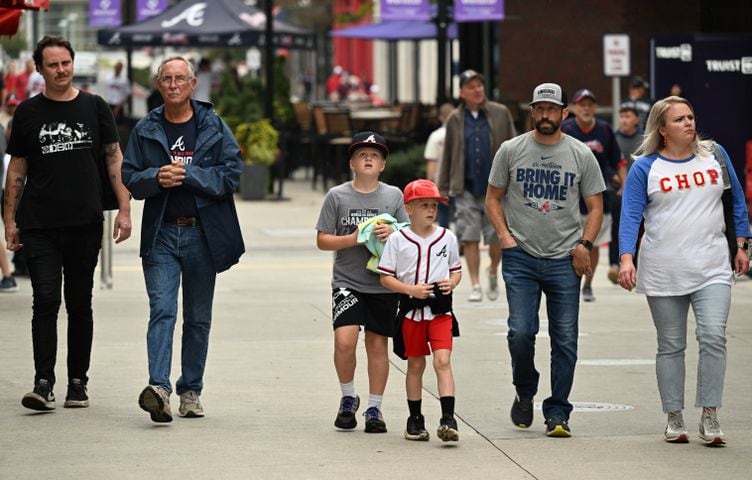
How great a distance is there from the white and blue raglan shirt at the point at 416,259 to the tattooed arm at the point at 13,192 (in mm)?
2060

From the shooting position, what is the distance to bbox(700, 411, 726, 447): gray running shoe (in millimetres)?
7625

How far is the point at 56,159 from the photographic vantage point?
8.43 meters

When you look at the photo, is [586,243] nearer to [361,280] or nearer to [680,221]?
[680,221]

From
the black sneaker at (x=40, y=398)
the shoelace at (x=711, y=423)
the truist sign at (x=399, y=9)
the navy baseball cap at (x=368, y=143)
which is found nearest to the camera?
the shoelace at (x=711, y=423)

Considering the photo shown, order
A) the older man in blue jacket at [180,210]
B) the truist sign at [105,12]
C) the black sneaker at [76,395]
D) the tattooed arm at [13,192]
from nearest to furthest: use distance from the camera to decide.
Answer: the older man in blue jacket at [180,210] < the tattooed arm at [13,192] < the black sneaker at [76,395] < the truist sign at [105,12]

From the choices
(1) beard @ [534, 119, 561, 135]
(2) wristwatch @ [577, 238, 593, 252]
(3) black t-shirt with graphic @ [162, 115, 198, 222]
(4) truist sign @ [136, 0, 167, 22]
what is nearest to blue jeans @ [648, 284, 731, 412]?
(2) wristwatch @ [577, 238, 593, 252]

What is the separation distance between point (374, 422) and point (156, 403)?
1.06 m

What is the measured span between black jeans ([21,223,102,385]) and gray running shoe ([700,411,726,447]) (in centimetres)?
319

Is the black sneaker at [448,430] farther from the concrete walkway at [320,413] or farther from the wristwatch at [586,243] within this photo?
the wristwatch at [586,243]

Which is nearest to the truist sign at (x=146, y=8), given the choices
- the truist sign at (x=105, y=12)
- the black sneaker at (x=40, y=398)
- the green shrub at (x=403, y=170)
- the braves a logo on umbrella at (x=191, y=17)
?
the truist sign at (x=105, y=12)

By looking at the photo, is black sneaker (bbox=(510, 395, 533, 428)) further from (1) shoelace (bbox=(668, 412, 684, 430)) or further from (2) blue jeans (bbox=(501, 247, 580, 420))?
(1) shoelace (bbox=(668, 412, 684, 430))

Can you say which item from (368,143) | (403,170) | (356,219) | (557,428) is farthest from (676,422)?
(403,170)

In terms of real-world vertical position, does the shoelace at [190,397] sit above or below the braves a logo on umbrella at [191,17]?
below

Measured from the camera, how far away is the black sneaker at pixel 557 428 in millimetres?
7879
